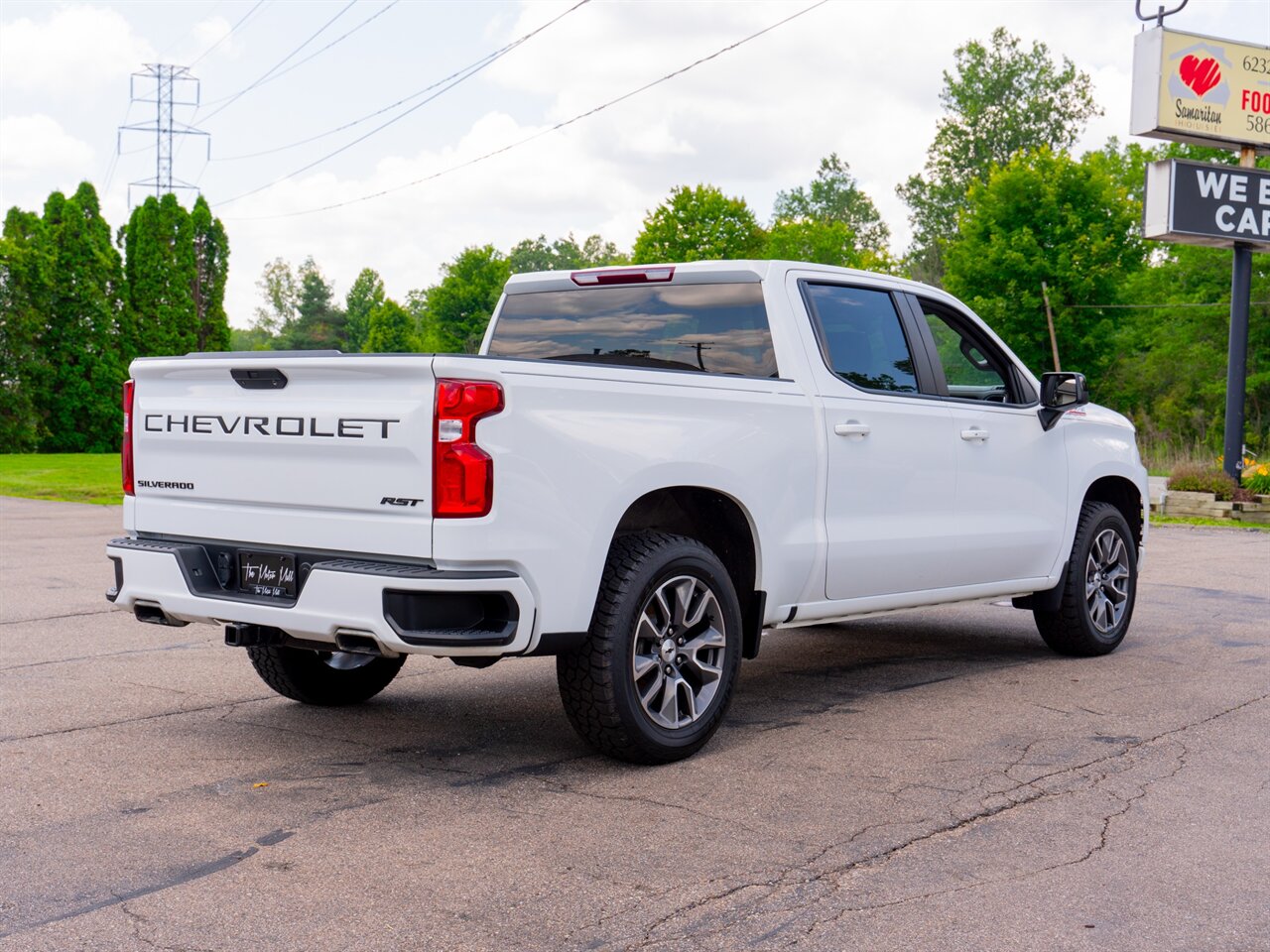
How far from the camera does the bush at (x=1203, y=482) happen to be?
72.4 ft

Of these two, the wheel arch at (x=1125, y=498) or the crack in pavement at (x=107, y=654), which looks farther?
the wheel arch at (x=1125, y=498)

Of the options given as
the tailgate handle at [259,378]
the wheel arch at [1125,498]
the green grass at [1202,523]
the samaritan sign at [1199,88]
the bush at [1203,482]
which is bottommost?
the green grass at [1202,523]

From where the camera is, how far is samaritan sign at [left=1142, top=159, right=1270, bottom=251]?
23.4 m

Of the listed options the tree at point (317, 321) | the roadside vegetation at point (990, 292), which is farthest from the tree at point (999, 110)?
the tree at point (317, 321)

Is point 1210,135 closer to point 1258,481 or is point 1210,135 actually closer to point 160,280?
point 1258,481

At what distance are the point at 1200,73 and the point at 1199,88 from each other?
0.26 meters

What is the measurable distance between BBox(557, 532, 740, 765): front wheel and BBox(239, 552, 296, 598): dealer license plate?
41.5 inches

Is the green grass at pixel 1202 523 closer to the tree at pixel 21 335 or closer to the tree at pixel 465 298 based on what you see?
the tree at pixel 21 335

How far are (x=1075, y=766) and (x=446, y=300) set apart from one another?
8800 cm

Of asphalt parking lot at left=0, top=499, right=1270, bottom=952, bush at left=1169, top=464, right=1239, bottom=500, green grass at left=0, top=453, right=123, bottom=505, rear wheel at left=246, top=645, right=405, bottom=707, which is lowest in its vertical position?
green grass at left=0, top=453, right=123, bottom=505

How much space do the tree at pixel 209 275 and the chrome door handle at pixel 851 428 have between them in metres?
49.8

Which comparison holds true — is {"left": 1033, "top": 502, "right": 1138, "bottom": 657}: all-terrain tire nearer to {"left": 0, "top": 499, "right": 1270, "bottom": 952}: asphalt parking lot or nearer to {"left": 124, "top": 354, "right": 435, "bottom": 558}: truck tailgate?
{"left": 0, "top": 499, "right": 1270, "bottom": 952}: asphalt parking lot

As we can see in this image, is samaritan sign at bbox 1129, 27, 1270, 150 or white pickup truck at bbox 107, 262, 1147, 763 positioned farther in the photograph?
samaritan sign at bbox 1129, 27, 1270, 150

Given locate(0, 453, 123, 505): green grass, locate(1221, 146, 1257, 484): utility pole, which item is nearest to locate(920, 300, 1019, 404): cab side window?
locate(1221, 146, 1257, 484): utility pole
